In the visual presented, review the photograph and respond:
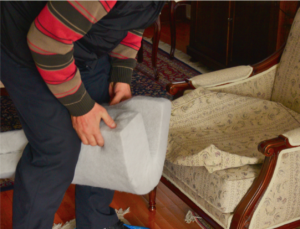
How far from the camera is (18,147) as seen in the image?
3.92 ft

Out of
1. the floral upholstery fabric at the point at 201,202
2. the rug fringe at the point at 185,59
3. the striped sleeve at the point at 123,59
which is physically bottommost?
the rug fringe at the point at 185,59

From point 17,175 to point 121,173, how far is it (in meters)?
0.32

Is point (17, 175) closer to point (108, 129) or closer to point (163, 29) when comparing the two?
point (108, 129)

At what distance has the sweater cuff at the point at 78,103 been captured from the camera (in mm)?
930

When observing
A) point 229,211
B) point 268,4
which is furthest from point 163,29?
point 229,211

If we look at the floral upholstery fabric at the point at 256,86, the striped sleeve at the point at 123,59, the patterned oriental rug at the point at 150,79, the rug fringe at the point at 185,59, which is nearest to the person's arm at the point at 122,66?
the striped sleeve at the point at 123,59

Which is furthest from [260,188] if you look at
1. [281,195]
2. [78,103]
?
[78,103]

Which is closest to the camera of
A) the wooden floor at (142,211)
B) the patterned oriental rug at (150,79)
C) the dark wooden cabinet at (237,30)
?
the wooden floor at (142,211)

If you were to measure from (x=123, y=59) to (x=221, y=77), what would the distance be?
72 cm

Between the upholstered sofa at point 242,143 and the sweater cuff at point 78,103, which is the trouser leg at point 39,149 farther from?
the upholstered sofa at point 242,143

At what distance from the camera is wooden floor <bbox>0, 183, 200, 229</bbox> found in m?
1.65

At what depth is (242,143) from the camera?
1.52m

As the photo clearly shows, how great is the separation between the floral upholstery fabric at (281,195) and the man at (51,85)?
0.65 m

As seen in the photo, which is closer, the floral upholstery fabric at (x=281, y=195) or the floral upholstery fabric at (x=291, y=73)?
the floral upholstery fabric at (x=281, y=195)
